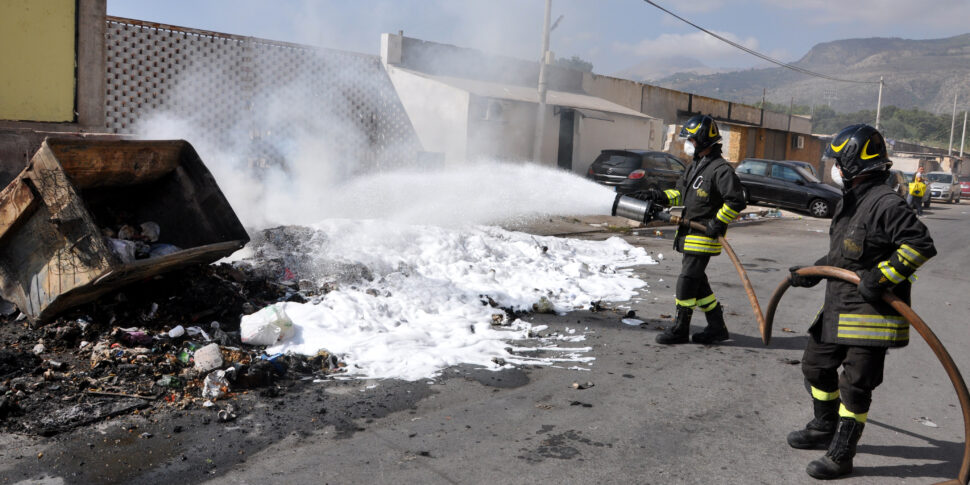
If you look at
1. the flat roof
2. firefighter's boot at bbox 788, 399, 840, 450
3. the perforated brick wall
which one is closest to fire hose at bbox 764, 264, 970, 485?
firefighter's boot at bbox 788, 399, 840, 450

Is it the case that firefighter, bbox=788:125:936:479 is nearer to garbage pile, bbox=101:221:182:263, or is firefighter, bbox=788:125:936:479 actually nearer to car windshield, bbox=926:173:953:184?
garbage pile, bbox=101:221:182:263

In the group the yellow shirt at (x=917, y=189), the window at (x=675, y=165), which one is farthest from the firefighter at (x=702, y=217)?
the yellow shirt at (x=917, y=189)

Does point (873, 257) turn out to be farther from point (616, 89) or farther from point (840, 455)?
point (616, 89)

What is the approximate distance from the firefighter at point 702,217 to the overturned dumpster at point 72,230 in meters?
3.53

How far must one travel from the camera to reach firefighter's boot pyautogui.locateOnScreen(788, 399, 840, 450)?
360cm

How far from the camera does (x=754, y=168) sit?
18.7m

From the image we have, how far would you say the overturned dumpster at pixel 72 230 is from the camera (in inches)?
174

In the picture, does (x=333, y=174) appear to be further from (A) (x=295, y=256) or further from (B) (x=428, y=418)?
(B) (x=428, y=418)

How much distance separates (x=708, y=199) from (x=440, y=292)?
2.43m

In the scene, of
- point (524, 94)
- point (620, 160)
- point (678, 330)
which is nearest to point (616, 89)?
point (524, 94)

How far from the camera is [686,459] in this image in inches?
135

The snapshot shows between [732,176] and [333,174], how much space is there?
875cm

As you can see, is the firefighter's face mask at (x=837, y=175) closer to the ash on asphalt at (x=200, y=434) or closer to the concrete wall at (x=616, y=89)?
the ash on asphalt at (x=200, y=434)

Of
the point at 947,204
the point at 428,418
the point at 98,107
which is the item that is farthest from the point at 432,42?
the point at 947,204
